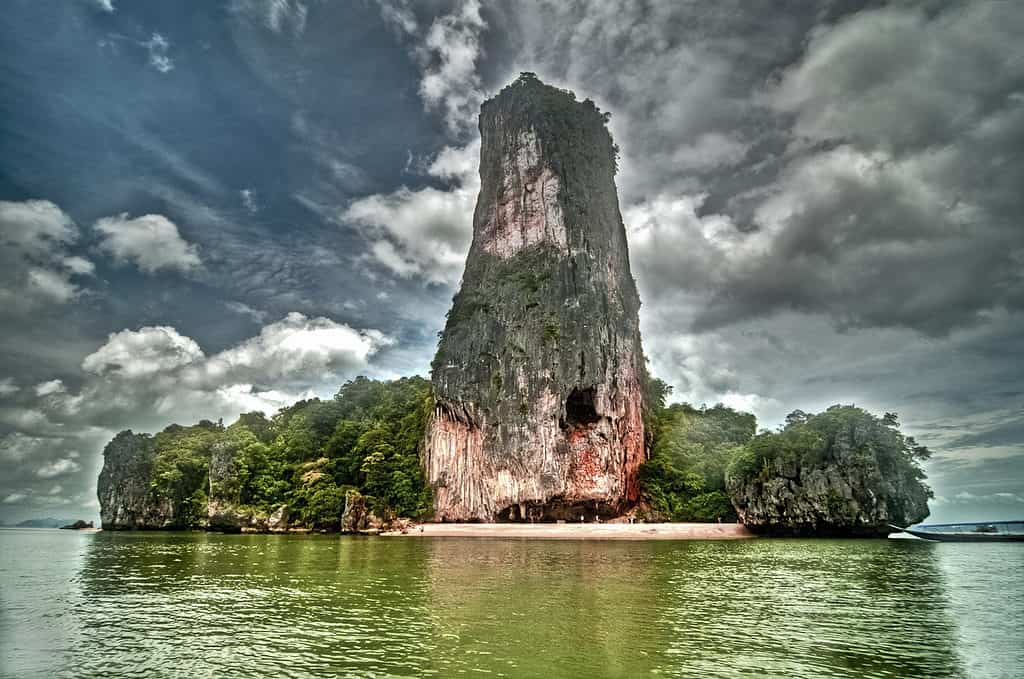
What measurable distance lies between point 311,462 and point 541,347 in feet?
81.2

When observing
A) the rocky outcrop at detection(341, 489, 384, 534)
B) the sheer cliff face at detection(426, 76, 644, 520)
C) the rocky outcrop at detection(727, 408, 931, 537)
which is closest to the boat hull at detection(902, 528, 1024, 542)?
the rocky outcrop at detection(727, 408, 931, 537)

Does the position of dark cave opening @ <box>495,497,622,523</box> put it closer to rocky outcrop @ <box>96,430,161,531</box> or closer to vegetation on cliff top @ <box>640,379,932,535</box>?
vegetation on cliff top @ <box>640,379,932,535</box>

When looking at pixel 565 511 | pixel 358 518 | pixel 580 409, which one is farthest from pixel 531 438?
pixel 358 518

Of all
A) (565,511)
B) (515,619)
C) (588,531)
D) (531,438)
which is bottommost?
(588,531)

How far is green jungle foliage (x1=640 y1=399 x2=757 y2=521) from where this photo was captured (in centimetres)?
4816

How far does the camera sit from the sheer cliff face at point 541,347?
167ft

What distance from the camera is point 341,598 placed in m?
15.6

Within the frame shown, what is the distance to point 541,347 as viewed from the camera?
5447 centimetres

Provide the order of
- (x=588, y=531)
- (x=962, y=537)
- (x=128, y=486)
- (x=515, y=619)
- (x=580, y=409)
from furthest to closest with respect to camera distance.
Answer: (x=128, y=486)
(x=580, y=409)
(x=588, y=531)
(x=962, y=537)
(x=515, y=619)

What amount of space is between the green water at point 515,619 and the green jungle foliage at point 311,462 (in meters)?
28.3

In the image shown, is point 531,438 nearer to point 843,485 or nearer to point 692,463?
point 692,463

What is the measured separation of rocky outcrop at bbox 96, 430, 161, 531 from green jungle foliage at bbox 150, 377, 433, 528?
4.86ft

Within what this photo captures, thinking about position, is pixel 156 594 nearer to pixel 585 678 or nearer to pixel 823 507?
pixel 585 678

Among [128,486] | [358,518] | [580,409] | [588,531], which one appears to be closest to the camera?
[588,531]
